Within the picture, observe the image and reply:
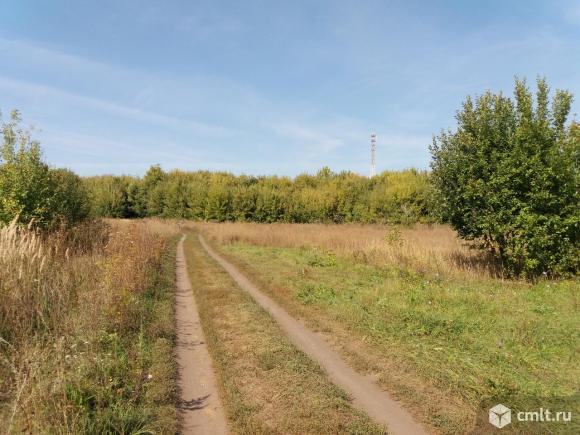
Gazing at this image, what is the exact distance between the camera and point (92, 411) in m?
4.32

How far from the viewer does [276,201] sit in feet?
178

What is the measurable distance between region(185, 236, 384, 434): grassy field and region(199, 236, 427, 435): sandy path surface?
0.21 metres

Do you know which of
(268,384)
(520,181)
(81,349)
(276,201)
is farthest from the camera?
(276,201)

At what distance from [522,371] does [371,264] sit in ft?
32.4

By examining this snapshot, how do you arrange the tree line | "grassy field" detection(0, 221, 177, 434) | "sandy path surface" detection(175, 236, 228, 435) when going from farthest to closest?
1. the tree line
2. "sandy path surface" detection(175, 236, 228, 435)
3. "grassy field" detection(0, 221, 177, 434)

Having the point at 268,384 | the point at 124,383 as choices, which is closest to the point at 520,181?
the point at 268,384

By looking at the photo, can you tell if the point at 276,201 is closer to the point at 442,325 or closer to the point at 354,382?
the point at 442,325

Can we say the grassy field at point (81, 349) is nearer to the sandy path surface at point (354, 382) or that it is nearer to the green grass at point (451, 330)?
the sandy path surface at point (354, 382)

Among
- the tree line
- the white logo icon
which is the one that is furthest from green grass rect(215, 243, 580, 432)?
the tree line

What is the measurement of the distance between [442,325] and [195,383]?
16.2 ft

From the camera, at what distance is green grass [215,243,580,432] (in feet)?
17.0

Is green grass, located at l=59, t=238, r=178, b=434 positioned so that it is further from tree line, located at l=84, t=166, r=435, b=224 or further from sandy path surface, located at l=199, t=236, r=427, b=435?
tree line, located at l=84, t=166, r=435, b=224

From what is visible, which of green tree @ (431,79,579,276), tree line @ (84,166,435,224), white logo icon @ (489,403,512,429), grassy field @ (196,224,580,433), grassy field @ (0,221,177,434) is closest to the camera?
grassy field @ (0,221,177,434)

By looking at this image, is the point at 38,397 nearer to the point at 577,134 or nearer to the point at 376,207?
the point at 577,134
